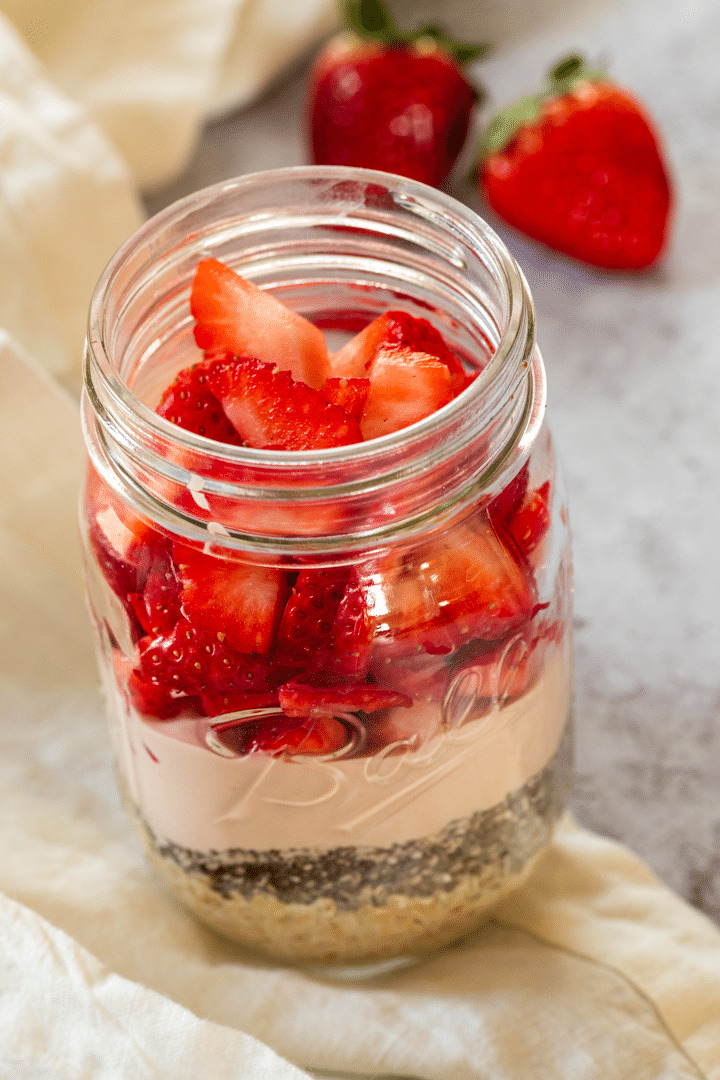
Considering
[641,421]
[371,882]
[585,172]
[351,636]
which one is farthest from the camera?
[585,172]

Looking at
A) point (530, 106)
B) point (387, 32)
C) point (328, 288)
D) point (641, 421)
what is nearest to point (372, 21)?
point (387, 32)

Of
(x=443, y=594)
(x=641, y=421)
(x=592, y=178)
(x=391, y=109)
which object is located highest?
(x=443, y=594)

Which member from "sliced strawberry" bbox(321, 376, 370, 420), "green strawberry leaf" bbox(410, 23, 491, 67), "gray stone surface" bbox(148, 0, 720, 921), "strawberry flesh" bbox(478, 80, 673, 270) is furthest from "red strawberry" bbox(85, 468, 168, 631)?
"green strawberry leaf" bbox(410, 23, 491, 67)

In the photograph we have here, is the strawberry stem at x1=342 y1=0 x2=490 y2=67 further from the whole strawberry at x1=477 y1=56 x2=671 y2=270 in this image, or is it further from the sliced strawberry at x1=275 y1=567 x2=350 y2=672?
the sliced strawberry at x1=275 y1=567 x2=350 y2=672

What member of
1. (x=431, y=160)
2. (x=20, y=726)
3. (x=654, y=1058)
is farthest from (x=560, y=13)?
(x=654, y=1058)

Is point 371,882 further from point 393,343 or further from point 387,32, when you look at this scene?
point 387,32

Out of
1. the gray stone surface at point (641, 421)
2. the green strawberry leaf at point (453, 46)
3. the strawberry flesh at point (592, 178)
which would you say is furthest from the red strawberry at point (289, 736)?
the green strawberry leaf at point (453, 46)
